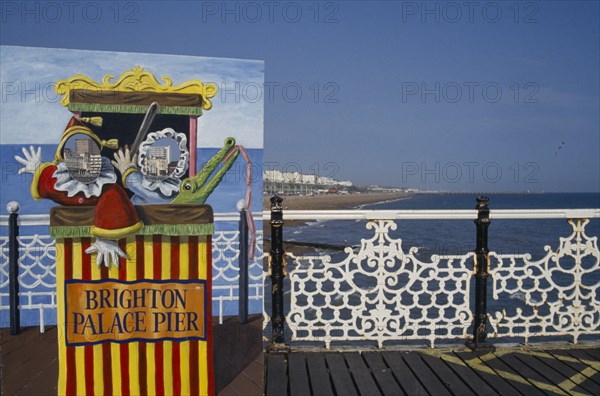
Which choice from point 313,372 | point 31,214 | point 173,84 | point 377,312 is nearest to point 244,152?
point 173,84

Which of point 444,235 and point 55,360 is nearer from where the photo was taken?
point 55,360

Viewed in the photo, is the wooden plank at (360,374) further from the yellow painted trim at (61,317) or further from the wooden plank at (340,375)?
the yellow painted trim at (61,317)

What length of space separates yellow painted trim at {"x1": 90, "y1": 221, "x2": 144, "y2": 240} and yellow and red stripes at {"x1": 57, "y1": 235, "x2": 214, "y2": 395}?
0.14ft

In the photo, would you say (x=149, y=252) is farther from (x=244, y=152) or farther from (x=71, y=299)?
(x=244, y=152)

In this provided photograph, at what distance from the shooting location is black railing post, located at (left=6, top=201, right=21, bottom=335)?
230cm

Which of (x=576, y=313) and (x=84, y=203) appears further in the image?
(x=576, y=313)

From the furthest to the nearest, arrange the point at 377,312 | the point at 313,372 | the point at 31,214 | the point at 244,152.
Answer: the point at 377,312 < the point at 313,372 < the point at 244,152 < the point at 31,214

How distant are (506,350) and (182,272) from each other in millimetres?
2931

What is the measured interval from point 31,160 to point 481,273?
136 inches

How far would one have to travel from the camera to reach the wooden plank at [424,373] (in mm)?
3268

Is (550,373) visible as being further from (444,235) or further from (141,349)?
(444,235)

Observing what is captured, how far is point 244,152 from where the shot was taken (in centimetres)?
246

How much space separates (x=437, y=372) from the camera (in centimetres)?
354

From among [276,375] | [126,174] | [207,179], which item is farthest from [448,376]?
[126,174]
